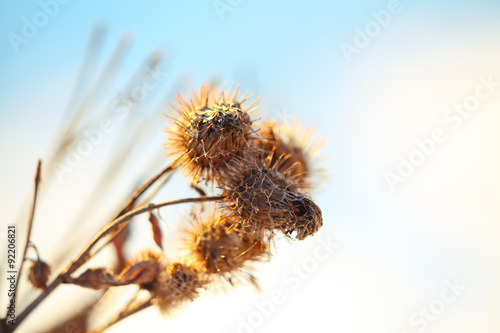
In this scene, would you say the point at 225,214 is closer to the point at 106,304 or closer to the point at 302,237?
the point at 302,237

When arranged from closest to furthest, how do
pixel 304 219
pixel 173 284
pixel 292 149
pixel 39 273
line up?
pixel 304 219
pixel 39 273
pixel 173 284
pixel 292 149

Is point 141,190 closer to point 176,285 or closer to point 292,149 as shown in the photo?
point 176,285

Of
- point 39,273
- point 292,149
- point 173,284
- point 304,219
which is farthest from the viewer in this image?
point 292,149

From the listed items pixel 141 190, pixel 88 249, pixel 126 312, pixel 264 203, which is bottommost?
pixel 126 312

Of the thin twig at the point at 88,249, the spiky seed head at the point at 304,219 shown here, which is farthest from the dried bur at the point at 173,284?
the spiky seed head at the point at 304,219

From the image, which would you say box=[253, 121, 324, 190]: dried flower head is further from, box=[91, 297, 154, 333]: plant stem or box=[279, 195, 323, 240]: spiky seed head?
box=[91, 297, 154, 333]: plant stem

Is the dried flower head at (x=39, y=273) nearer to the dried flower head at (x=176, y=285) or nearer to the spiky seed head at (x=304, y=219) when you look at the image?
the dried flower head at (x=176, y=285)

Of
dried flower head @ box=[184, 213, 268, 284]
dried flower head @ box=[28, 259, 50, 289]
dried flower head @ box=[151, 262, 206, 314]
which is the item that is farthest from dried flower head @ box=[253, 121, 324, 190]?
dried flower head @ box=[28, 259, 50, 289]

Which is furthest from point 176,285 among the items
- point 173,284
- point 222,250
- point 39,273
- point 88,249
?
point 39,273
